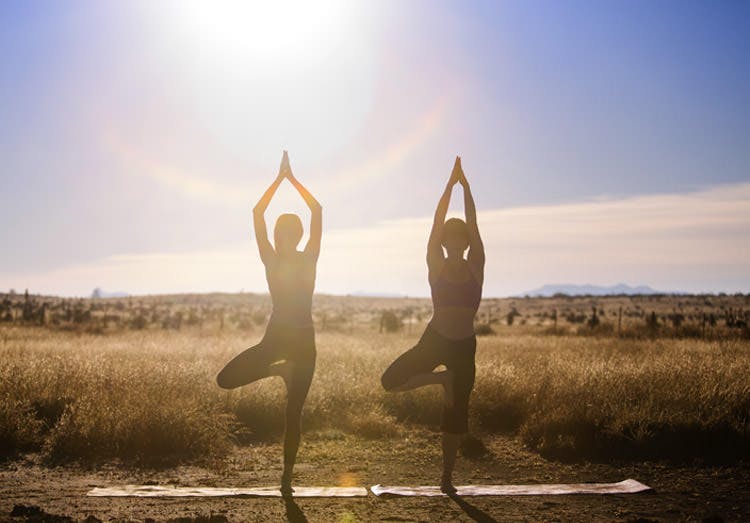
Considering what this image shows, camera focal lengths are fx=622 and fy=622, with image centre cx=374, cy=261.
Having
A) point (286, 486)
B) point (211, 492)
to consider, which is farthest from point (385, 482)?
point (211, 492)

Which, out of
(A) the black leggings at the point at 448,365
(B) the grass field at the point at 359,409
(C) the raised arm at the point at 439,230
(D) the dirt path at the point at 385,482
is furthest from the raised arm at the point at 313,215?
(B) the grass field at the point at 359,409

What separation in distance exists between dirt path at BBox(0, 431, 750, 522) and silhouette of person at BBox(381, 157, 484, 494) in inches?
31.7

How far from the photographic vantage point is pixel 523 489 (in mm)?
6391

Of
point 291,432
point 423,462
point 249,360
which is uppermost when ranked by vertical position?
point 249,360

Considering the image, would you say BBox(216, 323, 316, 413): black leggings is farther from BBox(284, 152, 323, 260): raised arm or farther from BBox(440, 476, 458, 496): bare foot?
BBox(440, 476, 458, 496): bare foot

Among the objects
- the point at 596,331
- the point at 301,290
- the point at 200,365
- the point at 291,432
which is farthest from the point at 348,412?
the point at 596,331

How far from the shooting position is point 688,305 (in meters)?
74.9

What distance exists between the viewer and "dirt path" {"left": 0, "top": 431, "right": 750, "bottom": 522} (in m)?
5.55

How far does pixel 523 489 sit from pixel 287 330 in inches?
115

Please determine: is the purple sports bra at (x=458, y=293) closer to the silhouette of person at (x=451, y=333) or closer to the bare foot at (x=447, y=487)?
the silhouette of person at (x=451, y=333)

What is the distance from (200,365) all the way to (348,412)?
3128 mm

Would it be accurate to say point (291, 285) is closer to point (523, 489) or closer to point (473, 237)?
point (473, 237)

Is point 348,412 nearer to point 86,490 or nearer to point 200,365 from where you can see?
point 200,365

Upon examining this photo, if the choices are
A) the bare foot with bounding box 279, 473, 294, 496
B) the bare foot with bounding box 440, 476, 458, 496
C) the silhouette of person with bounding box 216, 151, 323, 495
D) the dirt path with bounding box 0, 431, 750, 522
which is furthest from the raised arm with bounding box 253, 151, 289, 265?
the bare foot with bounding box 440, 476, 458, 496
